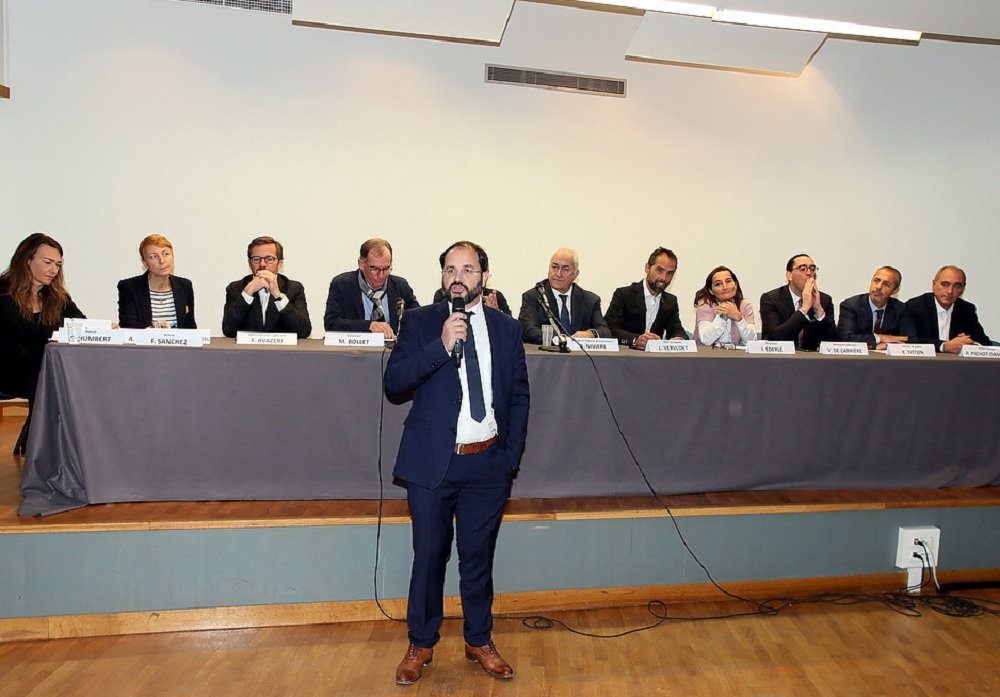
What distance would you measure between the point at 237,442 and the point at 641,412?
1.64 meters

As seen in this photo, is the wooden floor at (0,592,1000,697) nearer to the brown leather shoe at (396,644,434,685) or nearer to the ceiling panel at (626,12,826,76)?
the brown leather shoe at (396,644,434,685)

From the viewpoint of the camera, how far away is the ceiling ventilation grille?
17.1ft

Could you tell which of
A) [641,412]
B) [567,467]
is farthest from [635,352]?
[567,467]

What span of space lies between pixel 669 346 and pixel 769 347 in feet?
1.63

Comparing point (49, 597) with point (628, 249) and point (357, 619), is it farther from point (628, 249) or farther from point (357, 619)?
point (628, 249)

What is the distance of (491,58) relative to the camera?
5.59m

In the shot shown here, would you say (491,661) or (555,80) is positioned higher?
(555,80)

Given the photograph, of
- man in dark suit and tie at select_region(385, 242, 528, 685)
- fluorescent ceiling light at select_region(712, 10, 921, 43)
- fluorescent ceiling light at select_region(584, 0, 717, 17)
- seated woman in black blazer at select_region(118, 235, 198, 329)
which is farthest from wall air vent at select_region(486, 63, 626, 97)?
man in dark suit and tie at select_region(385, 242, 528, 685)

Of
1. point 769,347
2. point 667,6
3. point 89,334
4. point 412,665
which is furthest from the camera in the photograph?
point 667,6

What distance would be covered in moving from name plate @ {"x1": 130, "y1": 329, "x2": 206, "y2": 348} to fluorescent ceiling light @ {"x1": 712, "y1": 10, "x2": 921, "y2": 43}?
13.0ft

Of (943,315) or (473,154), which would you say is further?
(473,154)

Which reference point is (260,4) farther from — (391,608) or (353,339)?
(391,608)

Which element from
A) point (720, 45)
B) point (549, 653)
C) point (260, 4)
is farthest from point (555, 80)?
point (549, 653)

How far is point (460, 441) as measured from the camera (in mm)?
2514
